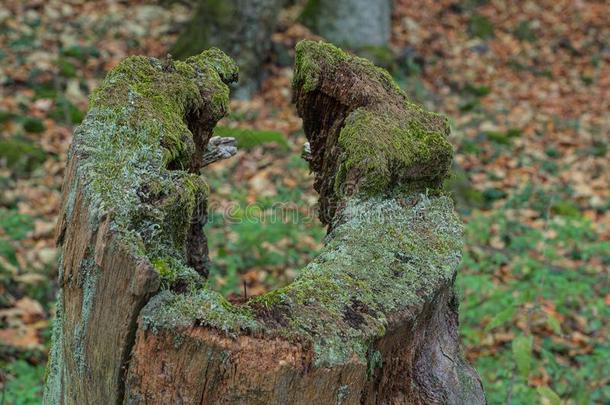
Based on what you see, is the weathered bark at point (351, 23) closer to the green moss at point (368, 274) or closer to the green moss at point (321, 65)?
the green moss at point (321, 65)

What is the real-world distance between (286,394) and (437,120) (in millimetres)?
1207

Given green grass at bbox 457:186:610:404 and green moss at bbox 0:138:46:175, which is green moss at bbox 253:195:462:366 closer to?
green grass at bbox 457:186:610:404

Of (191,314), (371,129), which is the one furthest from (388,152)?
(191,314)

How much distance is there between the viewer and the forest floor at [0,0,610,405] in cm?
391

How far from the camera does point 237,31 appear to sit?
6672 mm

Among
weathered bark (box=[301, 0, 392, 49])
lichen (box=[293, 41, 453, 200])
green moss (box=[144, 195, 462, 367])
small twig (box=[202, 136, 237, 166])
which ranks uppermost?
weathered bark (box=[301, 0, 392, 49])

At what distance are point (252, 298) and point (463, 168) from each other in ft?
15.6

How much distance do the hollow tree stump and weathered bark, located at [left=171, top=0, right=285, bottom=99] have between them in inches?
171

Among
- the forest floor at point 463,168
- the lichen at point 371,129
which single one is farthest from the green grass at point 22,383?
the lichen at point 371,129

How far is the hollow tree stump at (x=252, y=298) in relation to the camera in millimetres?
1515

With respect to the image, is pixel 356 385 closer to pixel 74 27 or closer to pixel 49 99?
pixel 49 99

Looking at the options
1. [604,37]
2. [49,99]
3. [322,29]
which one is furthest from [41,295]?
[604,37]

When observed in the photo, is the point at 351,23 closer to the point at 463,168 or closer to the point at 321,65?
the point at 463,168

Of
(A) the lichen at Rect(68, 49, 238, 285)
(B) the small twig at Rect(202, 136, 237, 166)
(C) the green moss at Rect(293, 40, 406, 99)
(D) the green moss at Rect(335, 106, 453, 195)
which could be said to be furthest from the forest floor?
(A) the lichen at Rect(68, 49, 238, 285)
